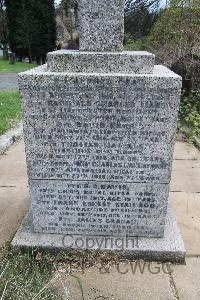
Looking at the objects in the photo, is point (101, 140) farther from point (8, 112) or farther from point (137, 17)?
point (137, 17)

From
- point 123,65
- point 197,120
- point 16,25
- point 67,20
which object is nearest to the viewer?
point 123,65

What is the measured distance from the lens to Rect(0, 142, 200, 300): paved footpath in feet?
9.86

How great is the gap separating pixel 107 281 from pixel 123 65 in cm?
177

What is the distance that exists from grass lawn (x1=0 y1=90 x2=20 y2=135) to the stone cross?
427 centimetres

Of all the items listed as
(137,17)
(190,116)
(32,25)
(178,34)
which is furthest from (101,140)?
(32,25)

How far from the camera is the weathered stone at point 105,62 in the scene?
118 inches

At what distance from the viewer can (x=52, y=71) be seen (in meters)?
3.07

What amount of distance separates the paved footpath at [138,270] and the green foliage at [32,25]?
25466mm

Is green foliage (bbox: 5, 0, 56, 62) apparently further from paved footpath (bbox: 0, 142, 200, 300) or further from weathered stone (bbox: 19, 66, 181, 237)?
weathered stone (bbox: 19, 66, 181, 237)

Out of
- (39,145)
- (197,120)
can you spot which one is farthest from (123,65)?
(197,120)

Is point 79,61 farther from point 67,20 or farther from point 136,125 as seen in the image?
point 67,20

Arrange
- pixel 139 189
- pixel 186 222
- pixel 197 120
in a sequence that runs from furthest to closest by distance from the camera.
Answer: pixel 197 120 < pixel 186 222 < pixel 139 189

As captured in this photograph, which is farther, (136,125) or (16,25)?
(16,25)

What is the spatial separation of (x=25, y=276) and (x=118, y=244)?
895 millimetres
